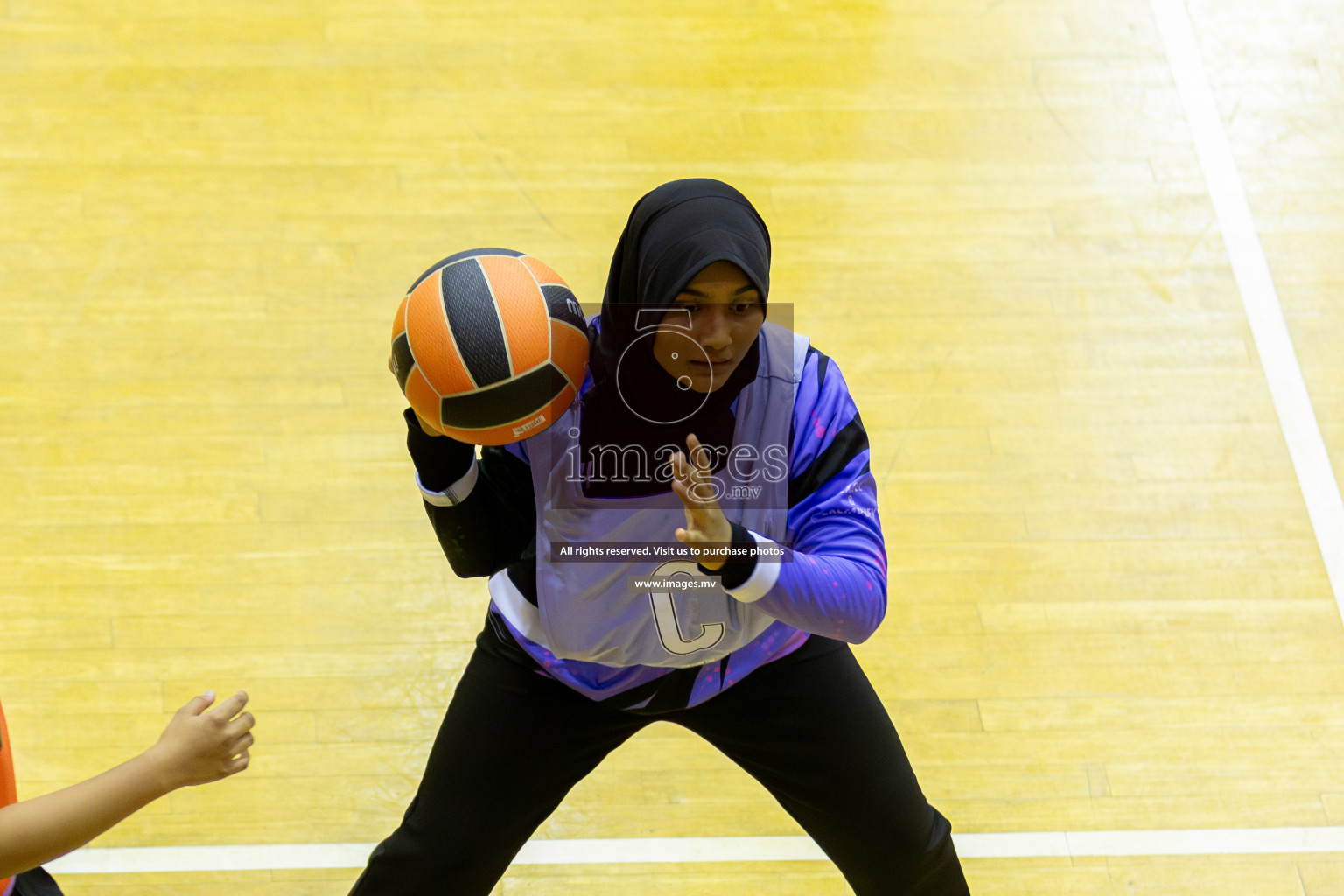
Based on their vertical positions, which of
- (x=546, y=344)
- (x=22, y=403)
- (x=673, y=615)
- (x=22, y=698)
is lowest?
(x=22, y=698)

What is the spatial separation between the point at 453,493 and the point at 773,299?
213 cm

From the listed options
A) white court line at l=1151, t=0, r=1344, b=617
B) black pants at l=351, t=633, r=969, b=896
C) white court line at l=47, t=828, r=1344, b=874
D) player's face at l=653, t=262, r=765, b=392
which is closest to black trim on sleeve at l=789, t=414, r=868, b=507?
player's face at l=653, t=262, r=765, b=392

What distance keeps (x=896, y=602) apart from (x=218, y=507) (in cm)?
211

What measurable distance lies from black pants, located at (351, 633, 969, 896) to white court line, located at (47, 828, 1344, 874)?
24.4 inches

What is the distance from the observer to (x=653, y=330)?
1.98m

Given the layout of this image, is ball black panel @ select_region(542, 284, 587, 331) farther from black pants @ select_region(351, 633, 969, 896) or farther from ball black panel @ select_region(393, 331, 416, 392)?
black pants @ select_region(351, 633, 969, 896)

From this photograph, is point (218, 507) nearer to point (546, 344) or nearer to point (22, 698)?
point (22, 698)

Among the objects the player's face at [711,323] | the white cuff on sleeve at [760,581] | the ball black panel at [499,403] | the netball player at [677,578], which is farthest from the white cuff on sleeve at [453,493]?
the white cuff on sleeve at [760,581]

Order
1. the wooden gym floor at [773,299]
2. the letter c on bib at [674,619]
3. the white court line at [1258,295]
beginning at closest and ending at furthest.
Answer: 1. the letter c on bib at [674,619]
2. the wooden gym floor at [773,299]
3. the white court line at [1258,295]

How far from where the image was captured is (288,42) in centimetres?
466

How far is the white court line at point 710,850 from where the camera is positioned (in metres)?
2.88

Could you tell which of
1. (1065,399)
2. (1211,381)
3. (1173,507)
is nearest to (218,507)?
(1065,399)

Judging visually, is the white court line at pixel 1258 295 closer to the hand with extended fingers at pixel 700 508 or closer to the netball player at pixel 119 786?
the hand with extended fingers at pixel 700 508

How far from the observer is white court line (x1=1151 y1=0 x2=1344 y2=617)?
359cm
